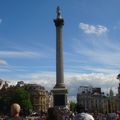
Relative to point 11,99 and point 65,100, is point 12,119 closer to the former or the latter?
point 65,100

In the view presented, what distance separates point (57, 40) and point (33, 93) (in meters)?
98.8

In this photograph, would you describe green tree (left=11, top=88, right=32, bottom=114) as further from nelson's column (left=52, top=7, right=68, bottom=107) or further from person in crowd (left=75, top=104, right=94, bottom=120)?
person in crowd (left=75, top=104, right=94, bottom=120)

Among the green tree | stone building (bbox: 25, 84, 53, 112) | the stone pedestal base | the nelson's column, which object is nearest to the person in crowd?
the nelson's column

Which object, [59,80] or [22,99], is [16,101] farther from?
[59,80]

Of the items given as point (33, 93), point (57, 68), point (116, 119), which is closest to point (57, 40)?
point (57, 68)

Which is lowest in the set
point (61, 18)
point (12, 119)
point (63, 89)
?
point (12, 119)

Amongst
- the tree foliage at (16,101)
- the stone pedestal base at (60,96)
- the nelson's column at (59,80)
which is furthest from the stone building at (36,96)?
the stone pedestal base at (60,96)

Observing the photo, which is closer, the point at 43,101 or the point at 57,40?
the point at 57,40

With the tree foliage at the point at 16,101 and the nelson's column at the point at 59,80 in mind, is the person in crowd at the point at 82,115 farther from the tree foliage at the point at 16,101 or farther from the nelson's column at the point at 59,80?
the tree foliage at the point at 16,101

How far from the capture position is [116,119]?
27719mm

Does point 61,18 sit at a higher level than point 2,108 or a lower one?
higher

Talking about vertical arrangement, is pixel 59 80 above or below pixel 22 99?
above

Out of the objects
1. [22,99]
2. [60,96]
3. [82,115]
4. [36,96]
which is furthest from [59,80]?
[36,96]

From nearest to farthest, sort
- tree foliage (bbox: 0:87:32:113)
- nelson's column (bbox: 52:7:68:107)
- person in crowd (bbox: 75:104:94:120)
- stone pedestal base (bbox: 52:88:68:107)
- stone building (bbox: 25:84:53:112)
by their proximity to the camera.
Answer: person in crowd (bbox: 75:104:94:120) → stone pedestal base (bbox: 52:88:68:107) → nelson's column (bbox: 52:7:68:107) → tree foliage (bbox: 0:87:32:113) → stone building (bbox: 25:84:53:112)
